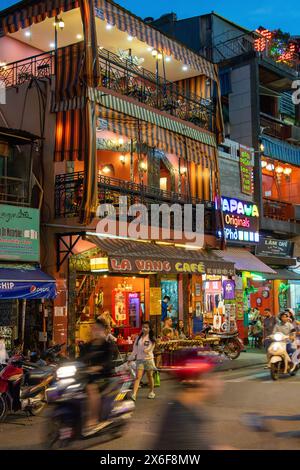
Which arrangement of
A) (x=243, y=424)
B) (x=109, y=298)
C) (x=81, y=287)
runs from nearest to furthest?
(x=243, y=424) < (x=81, y=287) < (x=109, y=298)

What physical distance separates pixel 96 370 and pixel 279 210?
913 inches

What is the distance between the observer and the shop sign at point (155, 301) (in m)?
21.3

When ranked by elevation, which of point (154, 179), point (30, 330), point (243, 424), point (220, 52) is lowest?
point (243, 424)

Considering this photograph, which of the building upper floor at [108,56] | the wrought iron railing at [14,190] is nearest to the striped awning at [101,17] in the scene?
the building upper floor at [108,56]

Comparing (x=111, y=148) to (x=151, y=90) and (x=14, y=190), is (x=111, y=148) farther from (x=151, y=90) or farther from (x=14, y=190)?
(x=14, y=190)

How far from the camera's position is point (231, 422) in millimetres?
9492

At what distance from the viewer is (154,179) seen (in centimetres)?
2177

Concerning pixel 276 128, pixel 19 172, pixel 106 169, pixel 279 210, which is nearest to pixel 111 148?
pixel 106 169

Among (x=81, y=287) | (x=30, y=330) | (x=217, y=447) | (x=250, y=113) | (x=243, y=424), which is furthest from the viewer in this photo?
(x=250, y=113)

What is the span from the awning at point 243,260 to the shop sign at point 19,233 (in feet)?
31.1

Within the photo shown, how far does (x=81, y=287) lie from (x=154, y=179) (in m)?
5.33

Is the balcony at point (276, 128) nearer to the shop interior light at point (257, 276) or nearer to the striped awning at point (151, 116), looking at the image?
the striped awning at point (151, 116)
